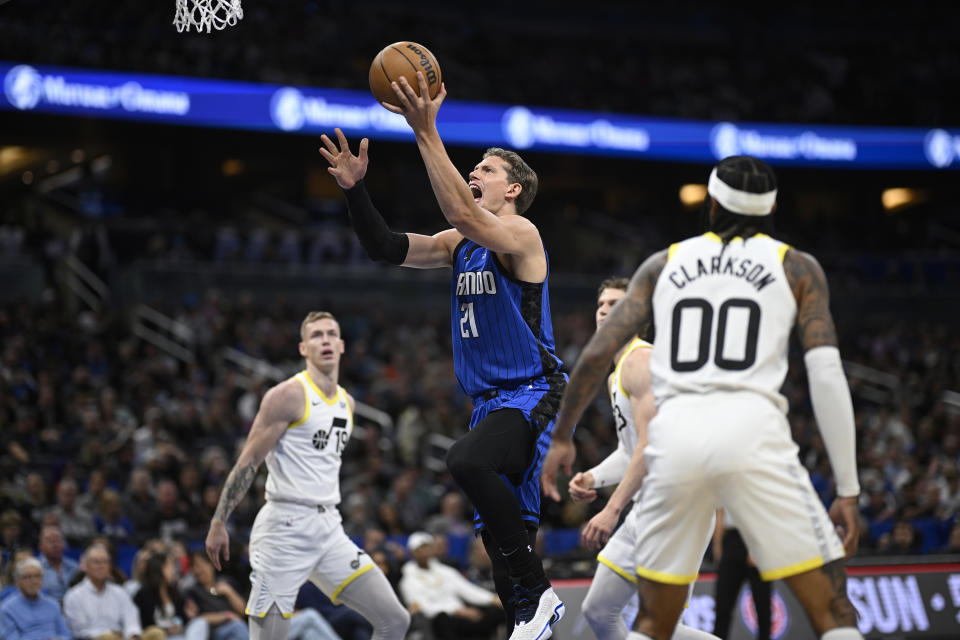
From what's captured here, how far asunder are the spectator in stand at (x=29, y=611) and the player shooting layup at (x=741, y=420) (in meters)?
6.36

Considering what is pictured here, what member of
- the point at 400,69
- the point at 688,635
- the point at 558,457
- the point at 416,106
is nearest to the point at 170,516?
the point at 688,635

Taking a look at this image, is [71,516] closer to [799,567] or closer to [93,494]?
[93,494]

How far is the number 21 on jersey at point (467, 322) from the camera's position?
5656 millimetres

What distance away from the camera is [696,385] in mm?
3979

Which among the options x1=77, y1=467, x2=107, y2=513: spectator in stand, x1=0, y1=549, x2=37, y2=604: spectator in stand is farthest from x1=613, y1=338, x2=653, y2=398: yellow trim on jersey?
x1=77, y1=467, x2=107, y2=513: spectator in stand

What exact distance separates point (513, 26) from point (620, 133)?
6.85 metres

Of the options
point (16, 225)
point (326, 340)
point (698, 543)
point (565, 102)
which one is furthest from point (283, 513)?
point (565, 102)

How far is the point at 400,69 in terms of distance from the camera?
5266mm

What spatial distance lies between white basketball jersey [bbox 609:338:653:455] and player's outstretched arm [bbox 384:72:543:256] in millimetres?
1253

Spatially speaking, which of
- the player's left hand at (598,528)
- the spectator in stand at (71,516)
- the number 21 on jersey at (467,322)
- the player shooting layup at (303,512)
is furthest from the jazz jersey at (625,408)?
the spectator in stand at (71,516)

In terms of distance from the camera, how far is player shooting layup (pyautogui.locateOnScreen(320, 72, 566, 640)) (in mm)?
5148

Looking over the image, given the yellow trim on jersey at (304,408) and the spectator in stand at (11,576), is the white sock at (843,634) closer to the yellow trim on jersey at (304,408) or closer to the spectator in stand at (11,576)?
the yellow trim on jersey at (304,408)

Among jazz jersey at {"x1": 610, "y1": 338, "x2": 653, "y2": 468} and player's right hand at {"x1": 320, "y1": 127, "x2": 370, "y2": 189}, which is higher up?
player's right hand at {"x1": 320, "y1": 127, "x2": 370, "y2": 189}

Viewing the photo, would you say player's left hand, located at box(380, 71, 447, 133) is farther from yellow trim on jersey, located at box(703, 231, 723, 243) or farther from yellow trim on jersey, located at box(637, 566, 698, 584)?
yellow trim on jersey, located at box(637, 566, 698, 584)
